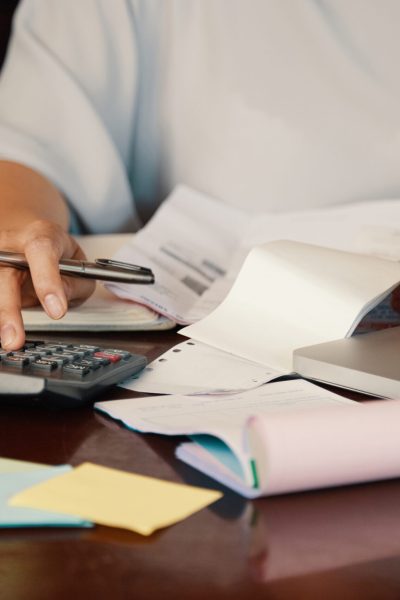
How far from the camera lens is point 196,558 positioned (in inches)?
13.9

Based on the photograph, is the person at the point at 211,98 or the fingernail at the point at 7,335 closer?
the fingernail at the point at 7,335

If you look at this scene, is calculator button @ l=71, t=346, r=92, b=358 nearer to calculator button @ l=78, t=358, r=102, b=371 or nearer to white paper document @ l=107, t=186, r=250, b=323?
calculator button @ l=78, t=358, r=102, b=371

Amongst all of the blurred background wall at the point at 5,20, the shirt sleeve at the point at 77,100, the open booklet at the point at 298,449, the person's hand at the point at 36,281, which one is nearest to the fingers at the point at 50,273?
the person's hand at the point at 36,281

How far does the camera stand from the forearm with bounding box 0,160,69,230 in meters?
0.85

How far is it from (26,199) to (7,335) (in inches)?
13.8

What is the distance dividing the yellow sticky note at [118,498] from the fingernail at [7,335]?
0.20 m

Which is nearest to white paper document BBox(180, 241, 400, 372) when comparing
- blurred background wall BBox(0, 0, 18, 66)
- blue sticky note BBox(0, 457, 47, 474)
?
blue sticky note BBox(0, 457, 47, 474)

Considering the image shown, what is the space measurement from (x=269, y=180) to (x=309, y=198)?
0.06 m

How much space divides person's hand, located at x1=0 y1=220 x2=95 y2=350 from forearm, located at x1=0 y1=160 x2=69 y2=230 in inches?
1.8

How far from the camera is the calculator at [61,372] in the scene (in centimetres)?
52

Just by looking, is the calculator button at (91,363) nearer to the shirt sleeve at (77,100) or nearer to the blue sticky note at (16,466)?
the blue sticky note at (16,466)

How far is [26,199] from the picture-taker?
3.10 ft

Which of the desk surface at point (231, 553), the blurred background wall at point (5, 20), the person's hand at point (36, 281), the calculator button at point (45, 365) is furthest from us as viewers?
the blurred background wall at point (5, 20)

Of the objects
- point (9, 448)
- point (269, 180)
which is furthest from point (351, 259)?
point (269, 180)
